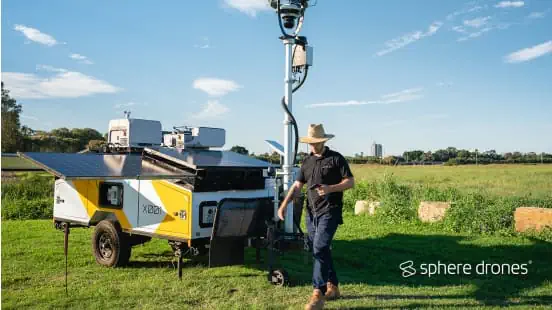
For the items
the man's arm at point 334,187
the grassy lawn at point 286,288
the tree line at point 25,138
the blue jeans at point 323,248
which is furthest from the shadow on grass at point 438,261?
the tree line at point 25,138

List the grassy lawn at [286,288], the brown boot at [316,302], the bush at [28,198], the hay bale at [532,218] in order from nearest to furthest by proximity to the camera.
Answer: the brown boot at [316,302] → the grassy lawn at [286,288] → the hay bale at [532,218] → the bush at [28,198]

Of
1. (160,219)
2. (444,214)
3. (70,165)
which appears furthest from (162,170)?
(444,214)

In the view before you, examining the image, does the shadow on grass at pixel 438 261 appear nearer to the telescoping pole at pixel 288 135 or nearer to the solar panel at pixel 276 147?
the telescoping pole at pixel 288 135

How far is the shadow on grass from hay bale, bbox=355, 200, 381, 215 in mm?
3276

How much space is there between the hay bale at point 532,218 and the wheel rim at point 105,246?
8080 mm

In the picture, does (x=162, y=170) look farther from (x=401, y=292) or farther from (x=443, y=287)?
(x=443, y=287)

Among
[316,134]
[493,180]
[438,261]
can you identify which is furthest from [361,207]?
[493,180]

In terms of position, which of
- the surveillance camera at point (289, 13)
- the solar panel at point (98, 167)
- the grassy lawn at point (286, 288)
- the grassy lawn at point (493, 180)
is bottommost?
the grassy lawn at point (286, 288)

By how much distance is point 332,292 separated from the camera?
665cm

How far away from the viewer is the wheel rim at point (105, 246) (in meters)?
8.46

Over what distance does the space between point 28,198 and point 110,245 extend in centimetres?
1218

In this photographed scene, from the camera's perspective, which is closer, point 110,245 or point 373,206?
point 110,245

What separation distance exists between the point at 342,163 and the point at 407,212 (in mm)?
7767

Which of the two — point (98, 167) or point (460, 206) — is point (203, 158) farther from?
point (460, 206)
